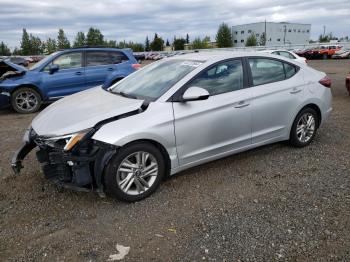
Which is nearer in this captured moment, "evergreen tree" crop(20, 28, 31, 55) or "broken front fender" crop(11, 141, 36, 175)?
"broken front fender" crop(11, 141, 36, 175)

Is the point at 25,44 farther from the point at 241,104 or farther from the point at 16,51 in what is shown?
the point at 241,104

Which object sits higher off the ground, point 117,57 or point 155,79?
point 117,57

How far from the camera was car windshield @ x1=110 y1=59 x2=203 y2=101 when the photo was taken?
429cm

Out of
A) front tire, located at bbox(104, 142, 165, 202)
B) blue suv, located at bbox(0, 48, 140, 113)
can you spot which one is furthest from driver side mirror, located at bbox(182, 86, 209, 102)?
blue suv, located at bbox(0, 48, 140, 113)

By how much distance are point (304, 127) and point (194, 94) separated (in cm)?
233

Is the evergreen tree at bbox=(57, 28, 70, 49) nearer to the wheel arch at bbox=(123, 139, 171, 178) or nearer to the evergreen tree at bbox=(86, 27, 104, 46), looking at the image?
the evergreen tree at bbox=(86, 27, 104, 46)

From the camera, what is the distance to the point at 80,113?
3986 mm

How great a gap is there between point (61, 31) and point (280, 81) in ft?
317

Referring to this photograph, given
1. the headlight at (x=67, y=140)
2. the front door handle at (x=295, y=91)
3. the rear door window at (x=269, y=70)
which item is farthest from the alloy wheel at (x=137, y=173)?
the front door handle at (x=295, y=91)

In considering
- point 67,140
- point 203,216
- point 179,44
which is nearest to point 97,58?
point 67,140

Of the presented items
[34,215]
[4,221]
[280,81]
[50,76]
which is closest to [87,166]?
[34,215]

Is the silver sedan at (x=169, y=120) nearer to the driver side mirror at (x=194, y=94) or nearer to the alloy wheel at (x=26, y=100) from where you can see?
the driver side mirror at (x=194, y=94)

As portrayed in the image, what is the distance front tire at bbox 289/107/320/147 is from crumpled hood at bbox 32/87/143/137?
2.58 m

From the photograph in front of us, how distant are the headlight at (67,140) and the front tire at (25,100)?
5945 mm
